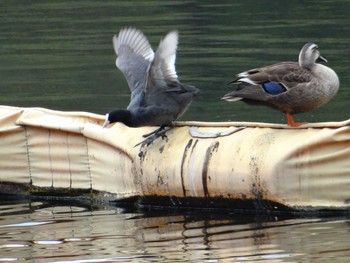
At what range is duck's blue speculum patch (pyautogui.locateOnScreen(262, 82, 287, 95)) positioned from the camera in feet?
35.3

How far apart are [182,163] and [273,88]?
1.03 m

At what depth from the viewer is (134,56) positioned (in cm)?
1197

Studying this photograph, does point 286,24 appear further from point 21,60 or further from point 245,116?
point 245,116

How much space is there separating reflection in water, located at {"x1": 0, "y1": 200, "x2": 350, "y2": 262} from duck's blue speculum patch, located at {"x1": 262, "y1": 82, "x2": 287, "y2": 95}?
3.27 ft

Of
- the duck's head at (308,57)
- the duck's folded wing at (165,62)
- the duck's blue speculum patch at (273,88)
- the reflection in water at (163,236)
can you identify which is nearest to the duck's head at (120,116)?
the duck's folded wing at (165,62)

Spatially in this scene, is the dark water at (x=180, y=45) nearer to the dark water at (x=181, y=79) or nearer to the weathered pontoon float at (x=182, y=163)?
the dark water at (x=181, y=79)

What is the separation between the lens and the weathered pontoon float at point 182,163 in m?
10.4

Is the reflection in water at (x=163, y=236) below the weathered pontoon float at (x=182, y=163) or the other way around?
below

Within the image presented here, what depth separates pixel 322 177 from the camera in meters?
10.3

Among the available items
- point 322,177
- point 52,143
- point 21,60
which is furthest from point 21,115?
point 21,60

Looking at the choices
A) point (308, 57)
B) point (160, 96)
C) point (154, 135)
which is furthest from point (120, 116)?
point (308, 57)

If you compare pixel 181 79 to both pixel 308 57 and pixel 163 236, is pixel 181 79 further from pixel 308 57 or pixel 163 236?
pixel 163 236

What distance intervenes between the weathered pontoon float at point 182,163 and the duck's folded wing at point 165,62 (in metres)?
0.52

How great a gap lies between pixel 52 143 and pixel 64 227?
1.52 metres
